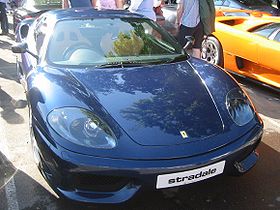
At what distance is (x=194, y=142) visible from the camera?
2.47 m

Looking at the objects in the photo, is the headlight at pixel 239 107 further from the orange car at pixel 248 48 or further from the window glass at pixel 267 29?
the window glass at pixel 267 29

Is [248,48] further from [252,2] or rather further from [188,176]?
[252,2]

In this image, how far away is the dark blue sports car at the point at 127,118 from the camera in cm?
234

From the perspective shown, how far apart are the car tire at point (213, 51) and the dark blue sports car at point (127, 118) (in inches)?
94.7

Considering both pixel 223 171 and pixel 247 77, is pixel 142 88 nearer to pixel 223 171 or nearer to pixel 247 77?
pixel 223 171

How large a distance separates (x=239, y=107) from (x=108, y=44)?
1.32 metres

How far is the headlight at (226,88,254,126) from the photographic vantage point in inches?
110

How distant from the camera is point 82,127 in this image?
2512mm

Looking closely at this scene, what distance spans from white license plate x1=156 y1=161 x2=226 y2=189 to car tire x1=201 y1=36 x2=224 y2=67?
3.59m

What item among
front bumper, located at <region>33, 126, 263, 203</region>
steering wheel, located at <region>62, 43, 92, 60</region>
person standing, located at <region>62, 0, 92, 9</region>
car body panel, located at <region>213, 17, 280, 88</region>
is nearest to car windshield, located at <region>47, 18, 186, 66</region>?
steering wheel, located at <region>62, 43, 92, 60</region>

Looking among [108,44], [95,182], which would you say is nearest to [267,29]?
[108,44]

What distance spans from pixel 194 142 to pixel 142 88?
25.6 inches

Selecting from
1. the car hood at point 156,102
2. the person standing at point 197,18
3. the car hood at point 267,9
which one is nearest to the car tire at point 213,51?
the person standing at point 197,18

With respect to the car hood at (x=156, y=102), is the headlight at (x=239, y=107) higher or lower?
lower
